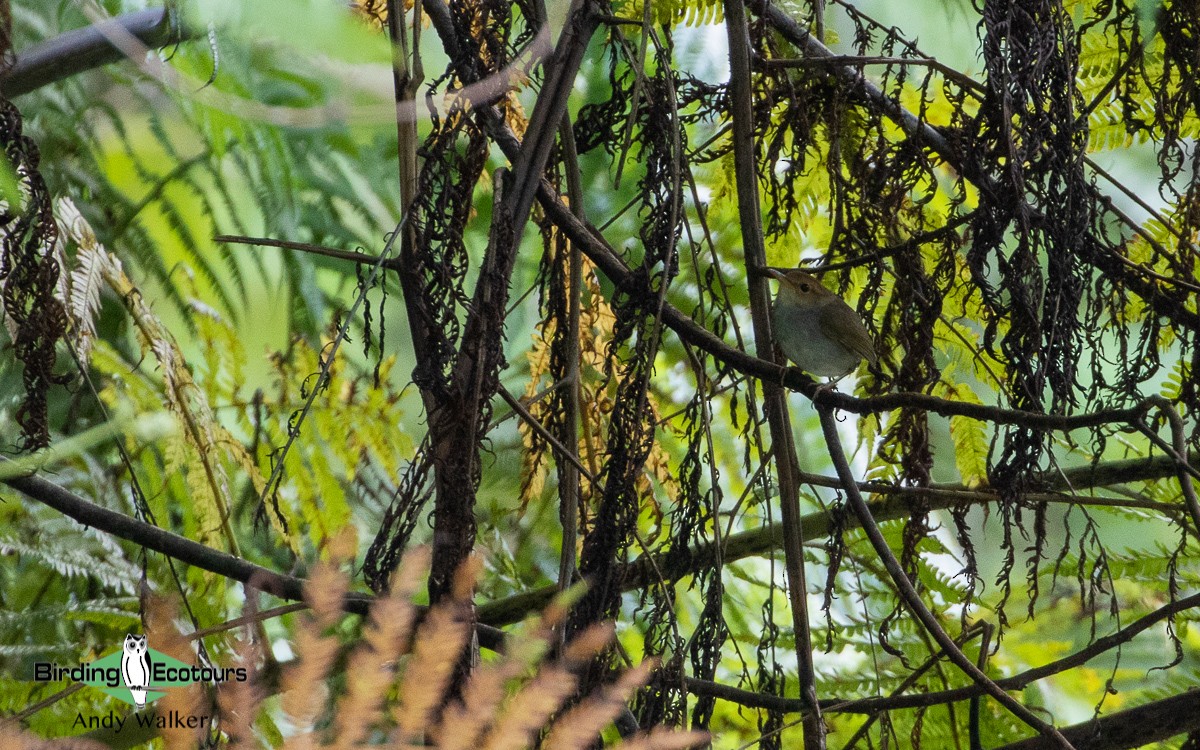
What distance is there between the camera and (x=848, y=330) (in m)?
2.50

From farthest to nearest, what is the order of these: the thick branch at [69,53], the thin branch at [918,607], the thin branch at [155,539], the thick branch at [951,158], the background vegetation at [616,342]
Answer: the thick branch at [69,53], the thick branch at [951,158], the thin branch at [155,539], the thin branch at [918,607], the background vegetation at [616,342]

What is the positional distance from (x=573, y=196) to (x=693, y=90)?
33 centimetres

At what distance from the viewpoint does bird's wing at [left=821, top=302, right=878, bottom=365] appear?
7.74 feet

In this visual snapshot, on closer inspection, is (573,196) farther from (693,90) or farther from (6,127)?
(6,127)

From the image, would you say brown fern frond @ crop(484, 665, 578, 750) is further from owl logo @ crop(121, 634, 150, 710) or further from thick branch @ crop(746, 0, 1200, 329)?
thick branch @ crop(746, 0, 1200, 329)

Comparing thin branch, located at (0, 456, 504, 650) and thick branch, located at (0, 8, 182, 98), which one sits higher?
thick branch, located at (0, 8, 182, 98)

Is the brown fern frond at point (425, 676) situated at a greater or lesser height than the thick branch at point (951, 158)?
lesser

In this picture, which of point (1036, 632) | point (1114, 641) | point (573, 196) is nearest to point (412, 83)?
point (573, 196)

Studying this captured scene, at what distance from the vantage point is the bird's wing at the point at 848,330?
92.9 inches

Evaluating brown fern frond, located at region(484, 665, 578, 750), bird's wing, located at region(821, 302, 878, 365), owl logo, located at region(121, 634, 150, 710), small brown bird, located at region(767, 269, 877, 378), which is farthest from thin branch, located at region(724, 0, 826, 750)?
owl logo, located at region(121, 634, 150, 710)

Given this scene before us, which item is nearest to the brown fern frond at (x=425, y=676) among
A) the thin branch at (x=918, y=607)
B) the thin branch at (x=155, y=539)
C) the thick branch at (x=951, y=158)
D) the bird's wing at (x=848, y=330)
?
the thin branch at (x=155, y=539)

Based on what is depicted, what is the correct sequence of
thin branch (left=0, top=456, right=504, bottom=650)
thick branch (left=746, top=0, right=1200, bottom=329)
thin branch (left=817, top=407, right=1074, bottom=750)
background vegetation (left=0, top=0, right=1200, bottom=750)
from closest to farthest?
1. background vegetation (left=0, top=0, right=1200, bottom=750)
2. thin branch (left=817, top=407, right=1074, bottom=750)
3. thin branch (left=0, top=456, right=504, bottom=650)
4. thick branch (left=746, top=0, right=1200, bottom=329)

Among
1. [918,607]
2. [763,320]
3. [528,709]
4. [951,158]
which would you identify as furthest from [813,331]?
[528,709]

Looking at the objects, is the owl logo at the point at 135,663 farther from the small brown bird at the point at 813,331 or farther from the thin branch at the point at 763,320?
the small brown bird at the point at 813,331
